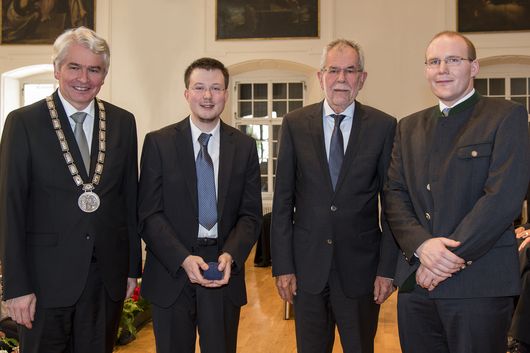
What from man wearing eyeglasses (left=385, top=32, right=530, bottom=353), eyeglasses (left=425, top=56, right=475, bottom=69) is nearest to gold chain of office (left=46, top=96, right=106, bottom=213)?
man wearing eyeglasses (left=385, top=32, right=530, bottom=353)

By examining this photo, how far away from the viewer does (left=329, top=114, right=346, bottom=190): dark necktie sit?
109 inches

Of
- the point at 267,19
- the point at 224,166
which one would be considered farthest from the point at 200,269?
the point at 267,19

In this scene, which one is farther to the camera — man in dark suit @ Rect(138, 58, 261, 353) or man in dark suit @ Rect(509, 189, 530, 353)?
man in dark suit @ Rect(509, 189, 530, 353)

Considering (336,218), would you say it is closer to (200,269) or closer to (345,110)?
(345,110)

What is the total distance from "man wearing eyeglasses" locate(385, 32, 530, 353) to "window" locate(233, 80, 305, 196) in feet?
27.6

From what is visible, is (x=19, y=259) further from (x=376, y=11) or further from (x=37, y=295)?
(x=376, y=11)

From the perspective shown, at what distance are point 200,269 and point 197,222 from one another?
236mm

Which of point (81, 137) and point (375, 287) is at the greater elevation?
point (81, 137)

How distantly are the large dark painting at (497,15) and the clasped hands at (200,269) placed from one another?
8.42 meters

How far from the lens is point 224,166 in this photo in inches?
107

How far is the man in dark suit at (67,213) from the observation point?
91.7 inches

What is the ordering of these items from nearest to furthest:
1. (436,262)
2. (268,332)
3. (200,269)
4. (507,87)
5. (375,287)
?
(436,262), (200,269), (375,287), (268,332), (507,87)

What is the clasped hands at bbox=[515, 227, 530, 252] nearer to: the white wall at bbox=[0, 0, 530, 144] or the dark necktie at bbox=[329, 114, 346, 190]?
the dark necktie at bbox=[329, 114, 346, 190]

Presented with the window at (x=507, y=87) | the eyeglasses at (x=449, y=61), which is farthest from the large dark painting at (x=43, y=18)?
the eyeglasses at (x=449, y=61)
